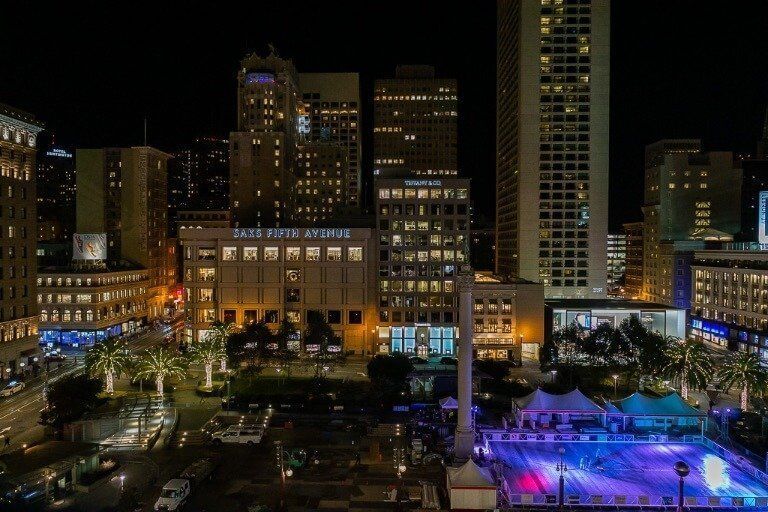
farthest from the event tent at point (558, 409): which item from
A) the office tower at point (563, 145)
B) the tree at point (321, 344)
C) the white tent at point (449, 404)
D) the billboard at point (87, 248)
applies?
the billboard at point (87, 248)

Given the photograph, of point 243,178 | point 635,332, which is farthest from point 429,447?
point 243,178

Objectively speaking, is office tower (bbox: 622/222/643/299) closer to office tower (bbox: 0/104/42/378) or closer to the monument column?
the monument column

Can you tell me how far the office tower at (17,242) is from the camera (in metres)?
77.4

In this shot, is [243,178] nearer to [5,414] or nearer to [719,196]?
[5,414]

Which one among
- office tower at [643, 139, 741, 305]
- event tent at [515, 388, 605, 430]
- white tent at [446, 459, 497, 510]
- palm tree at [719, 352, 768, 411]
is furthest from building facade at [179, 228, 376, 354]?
office tower at [643, 139, 741, 305]

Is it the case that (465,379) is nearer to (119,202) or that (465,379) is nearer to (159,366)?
(159,366)

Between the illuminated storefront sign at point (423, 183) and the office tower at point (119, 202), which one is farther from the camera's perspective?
the office tower at point (119, 202)

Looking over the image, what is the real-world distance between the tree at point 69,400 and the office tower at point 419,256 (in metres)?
53.2

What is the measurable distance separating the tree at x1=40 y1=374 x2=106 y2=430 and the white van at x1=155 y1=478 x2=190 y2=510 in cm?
1911

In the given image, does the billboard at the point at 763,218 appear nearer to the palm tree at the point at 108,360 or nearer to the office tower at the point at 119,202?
the palm tree at the point at 108,360

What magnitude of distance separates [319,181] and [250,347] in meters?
115

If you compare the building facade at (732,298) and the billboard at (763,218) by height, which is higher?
the billboard at (763,218)

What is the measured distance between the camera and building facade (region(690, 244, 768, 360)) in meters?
96.5

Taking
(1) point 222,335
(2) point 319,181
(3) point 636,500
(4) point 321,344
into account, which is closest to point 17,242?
(1) point 222,335
